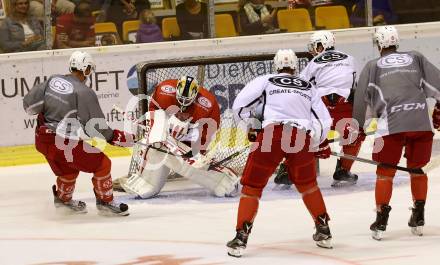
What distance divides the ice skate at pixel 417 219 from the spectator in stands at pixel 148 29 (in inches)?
182

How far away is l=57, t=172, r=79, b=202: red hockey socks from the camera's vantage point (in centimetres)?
773

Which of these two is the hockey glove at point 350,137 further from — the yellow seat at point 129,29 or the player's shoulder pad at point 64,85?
the yellow seat at point 129,29

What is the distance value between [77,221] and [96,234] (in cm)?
59

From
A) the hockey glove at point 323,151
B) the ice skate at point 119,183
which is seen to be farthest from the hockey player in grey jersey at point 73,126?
the hockey glove at point 323,151

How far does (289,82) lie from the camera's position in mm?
6277

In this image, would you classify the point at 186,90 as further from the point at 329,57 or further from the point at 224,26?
the point at 224,26

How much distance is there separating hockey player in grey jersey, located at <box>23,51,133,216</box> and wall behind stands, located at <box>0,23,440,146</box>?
280 cm

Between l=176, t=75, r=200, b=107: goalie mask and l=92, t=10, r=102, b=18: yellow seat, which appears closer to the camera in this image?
l=176, t=75, r=200, b=107: goalie mask

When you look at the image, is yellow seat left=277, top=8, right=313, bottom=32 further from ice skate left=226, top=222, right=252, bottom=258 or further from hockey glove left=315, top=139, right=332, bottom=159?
ice skate left=226, top=222, right=252, bottom=258

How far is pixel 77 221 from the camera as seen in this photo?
24.8 feet

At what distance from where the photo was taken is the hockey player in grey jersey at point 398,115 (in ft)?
21.3

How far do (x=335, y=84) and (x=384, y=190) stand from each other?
87.0 inches

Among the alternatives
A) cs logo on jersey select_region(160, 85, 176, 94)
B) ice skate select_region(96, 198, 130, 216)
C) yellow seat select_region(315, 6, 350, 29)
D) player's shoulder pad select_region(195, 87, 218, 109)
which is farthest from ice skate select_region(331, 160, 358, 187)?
yellow seat select_region(315, 6, 350, 29)

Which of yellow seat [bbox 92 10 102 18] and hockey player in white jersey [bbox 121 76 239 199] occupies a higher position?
yellow seat [bbox 92 10 102 18]
